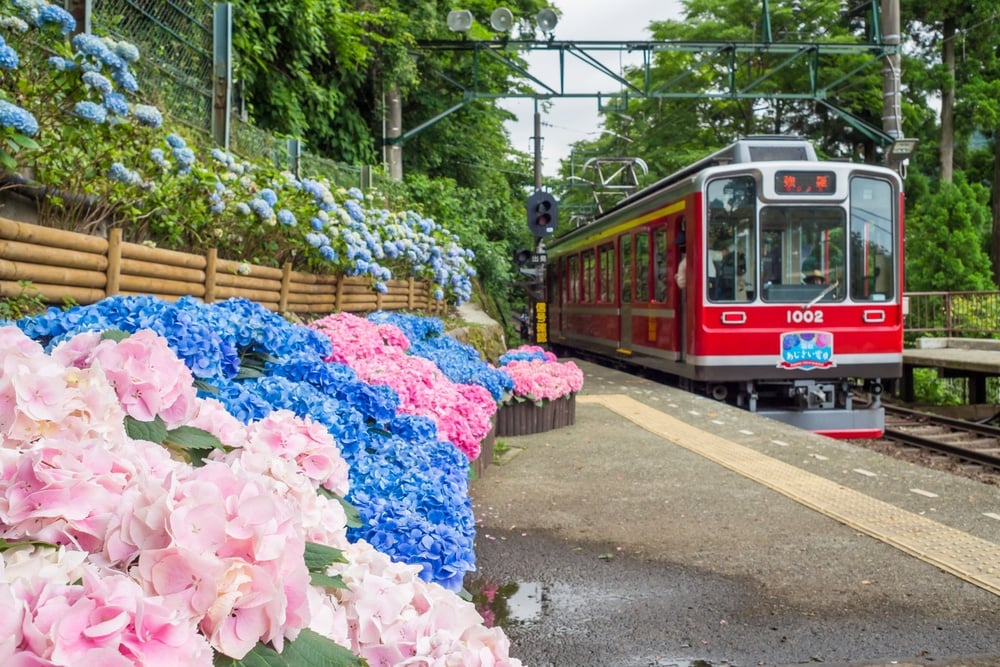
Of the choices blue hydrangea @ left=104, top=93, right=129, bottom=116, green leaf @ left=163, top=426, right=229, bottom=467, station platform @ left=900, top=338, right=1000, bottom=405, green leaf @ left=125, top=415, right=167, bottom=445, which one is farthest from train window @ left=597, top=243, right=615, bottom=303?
green leaf @ left=125, top=415, right=167, bottom=445

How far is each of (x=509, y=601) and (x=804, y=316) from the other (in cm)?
757

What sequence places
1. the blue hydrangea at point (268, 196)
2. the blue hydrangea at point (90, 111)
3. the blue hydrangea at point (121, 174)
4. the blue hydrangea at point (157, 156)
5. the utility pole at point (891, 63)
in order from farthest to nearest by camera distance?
the utility pole at point (891, 63), the blue hydrangea at point (268, 196), the blue hydrangea at point (157, 156), the blue hydrangea at point (121, 174), the blue hydrangea at point (90, 111)

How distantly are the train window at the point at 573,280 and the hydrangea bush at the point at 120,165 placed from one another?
407 inches

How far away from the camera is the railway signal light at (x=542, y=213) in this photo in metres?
14.8

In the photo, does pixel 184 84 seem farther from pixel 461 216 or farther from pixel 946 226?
pixel 946 226

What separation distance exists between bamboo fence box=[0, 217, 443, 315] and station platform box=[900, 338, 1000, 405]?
10.6 metres

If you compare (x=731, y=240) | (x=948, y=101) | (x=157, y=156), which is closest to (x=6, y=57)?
(x=157, y=156)

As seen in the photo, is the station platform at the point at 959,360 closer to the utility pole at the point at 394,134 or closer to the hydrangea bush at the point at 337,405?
the utility pole at the point at 394,134

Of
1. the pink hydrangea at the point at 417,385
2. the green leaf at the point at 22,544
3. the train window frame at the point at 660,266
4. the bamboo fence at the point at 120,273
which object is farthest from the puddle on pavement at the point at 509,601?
the train window frame at the point at 660,266

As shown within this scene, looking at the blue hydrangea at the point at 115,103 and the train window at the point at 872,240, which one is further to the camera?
the train window at the point at 872,240

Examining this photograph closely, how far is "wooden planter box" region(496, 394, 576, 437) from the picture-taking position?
7.95 meters

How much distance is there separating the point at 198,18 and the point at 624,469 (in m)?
5.92

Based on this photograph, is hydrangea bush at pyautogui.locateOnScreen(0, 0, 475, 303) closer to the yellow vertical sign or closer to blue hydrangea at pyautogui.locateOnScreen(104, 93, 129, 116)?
blue hydrangea at pyautogui.locateOnScreen(104, 93, 129, 116)

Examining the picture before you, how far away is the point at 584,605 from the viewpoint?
3.62m
